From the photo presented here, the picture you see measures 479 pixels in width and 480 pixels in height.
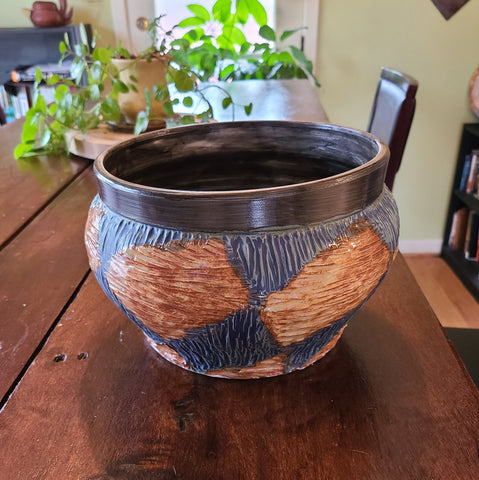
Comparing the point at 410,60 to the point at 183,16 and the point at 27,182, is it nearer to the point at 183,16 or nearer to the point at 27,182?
the point at 183,16

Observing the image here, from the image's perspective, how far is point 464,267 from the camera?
2258 mm

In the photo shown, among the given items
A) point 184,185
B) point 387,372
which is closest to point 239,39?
point 184,185

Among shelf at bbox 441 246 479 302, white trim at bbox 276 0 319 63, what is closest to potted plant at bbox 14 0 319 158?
white trim at bbox 276 0 319 63

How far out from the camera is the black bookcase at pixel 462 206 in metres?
2.16

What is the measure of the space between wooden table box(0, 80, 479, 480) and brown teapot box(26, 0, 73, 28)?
200 cm

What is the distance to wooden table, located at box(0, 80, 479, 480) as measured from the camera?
32cm

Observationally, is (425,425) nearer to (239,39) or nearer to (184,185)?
(184,185)

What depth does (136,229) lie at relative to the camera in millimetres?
314

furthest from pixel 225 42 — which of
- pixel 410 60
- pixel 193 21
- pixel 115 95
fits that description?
pixel 115 95

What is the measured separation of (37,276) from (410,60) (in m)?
2.09

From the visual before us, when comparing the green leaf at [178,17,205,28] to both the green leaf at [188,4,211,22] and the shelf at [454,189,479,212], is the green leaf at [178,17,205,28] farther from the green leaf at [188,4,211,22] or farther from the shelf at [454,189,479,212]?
the shelf at [454,189,479,212]

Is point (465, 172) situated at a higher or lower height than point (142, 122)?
lower

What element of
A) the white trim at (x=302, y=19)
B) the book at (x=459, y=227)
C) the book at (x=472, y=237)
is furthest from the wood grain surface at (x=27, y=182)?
the book at (x=459, y=227)

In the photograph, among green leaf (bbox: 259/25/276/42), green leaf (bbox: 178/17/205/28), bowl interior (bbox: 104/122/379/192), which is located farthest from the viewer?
green leaf (bbox: 178/17/205/28)
